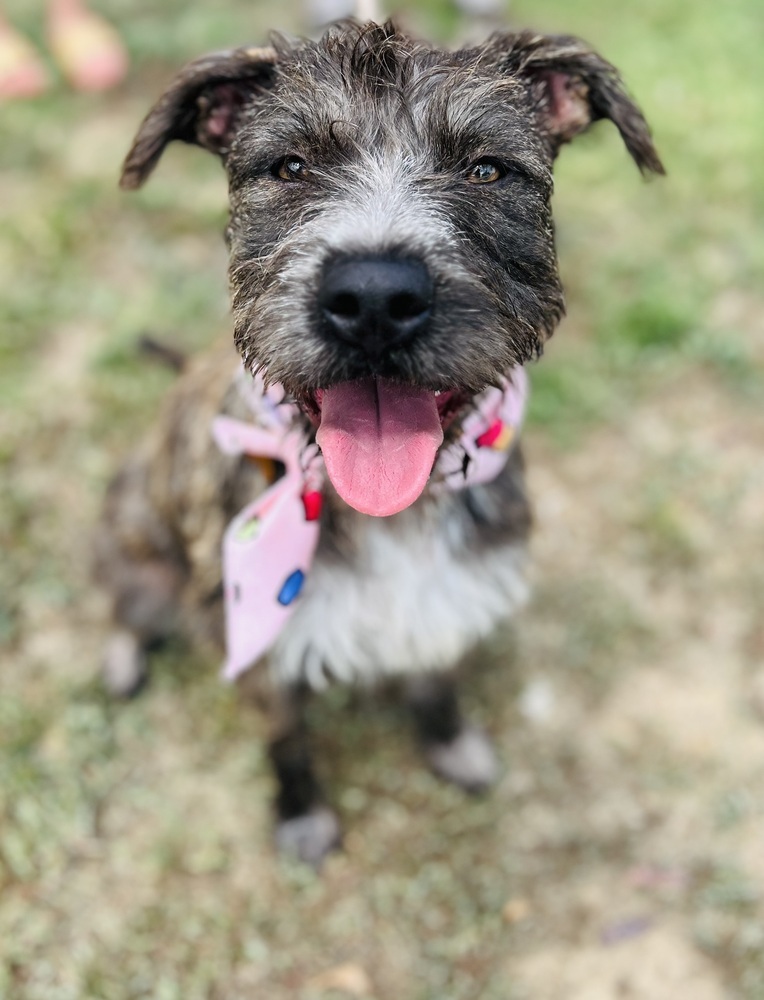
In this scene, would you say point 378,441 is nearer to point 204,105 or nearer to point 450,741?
point 204,105

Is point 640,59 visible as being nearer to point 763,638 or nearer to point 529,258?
point 763,638

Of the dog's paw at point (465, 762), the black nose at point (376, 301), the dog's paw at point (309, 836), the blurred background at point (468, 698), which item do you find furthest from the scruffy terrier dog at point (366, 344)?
the blurred background at point (468, 698)

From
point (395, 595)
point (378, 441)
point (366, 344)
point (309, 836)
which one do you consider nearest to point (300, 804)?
point (309, 836)

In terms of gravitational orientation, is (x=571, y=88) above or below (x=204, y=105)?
above

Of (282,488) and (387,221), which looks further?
(282,488)

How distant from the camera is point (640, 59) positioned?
288 inches

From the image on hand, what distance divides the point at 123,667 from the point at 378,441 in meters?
2.31

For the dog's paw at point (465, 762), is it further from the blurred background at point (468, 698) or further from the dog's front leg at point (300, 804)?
the dog's front leg at point (300, 804)

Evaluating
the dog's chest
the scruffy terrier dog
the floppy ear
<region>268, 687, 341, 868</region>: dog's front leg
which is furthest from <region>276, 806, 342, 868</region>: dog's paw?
the floppy ear

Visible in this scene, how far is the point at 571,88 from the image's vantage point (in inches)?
114

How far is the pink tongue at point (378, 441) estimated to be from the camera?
94.9 inches

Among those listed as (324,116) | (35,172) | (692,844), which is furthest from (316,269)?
(35,172)

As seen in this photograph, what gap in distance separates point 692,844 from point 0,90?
6746 mm

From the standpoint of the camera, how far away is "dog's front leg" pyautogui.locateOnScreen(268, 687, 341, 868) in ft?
11.9
